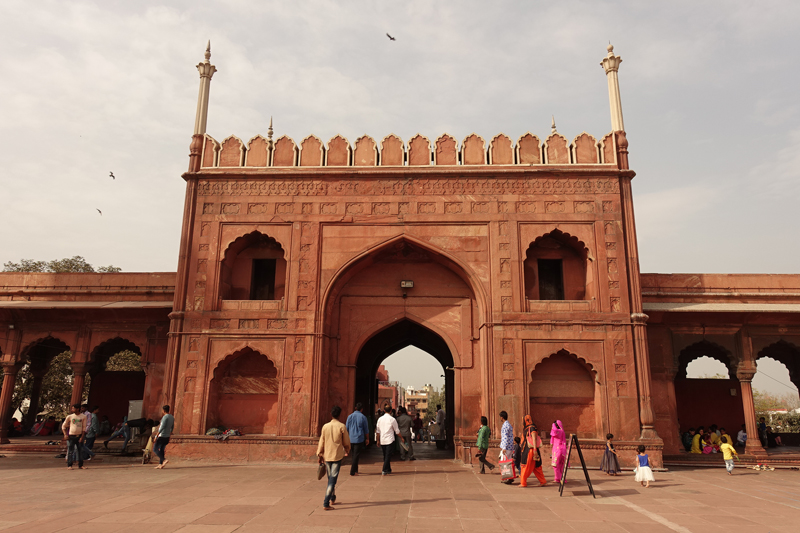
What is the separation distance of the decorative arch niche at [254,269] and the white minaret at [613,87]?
29.0 feet

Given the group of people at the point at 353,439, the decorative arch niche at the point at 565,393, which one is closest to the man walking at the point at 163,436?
the group of people at the point at 353,439

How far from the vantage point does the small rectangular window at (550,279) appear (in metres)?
13.4

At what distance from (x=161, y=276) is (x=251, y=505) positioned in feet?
32.6

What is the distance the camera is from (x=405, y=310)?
13.2 m

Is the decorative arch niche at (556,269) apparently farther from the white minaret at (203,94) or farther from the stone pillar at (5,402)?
the stone pillar at (5,402)

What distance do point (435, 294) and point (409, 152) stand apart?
3.56 metres

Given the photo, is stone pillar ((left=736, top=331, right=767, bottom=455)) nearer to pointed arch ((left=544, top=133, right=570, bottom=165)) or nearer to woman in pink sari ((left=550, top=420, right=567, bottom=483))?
pointed arch ((left=544, top=133, right=570, bottom=165))

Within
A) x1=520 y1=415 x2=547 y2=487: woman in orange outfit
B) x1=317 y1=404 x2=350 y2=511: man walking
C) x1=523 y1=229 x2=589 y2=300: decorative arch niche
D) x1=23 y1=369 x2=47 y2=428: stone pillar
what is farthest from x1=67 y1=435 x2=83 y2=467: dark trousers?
x1=523 y1=229 x2=589 y2=300: decorative arch niche

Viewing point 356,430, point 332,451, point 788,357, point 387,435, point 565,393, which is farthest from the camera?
point 788,357

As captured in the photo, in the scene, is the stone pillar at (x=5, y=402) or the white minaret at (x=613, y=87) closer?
the white minaret at (x=613, y=87)

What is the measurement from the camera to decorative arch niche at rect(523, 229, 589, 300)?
13.0 metres

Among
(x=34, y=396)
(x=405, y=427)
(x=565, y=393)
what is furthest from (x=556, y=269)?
(x=34, y=396)

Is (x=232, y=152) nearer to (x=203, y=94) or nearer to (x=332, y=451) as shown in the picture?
(x=203, y=94)

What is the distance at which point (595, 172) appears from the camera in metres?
13.0
